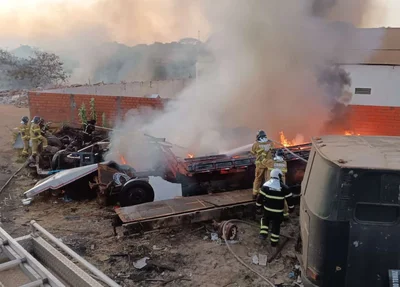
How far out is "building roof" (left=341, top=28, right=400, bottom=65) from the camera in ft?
42.9

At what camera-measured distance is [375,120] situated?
10.9 meters

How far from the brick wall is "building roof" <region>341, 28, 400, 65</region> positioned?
23.1 feet

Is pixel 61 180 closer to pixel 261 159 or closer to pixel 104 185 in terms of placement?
pixel 104 185

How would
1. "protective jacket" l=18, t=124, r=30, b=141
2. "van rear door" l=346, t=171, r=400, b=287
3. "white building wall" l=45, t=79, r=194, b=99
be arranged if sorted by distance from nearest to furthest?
"van rear door" l=346, t=171, r=400, b=287
"protective jacket" l=18, t=124, r=30, b=141
"white building wall" l=45, t=79, r=194, b=99

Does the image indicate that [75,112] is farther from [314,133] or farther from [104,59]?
[104,59]

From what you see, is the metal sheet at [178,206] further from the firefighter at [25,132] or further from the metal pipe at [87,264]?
the firefighter at [25,132]

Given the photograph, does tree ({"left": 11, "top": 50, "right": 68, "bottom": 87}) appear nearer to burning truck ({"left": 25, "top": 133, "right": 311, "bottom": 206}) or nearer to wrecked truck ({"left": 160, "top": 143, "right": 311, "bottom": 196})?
burning truck ({"left": 25, "top": 133, "right": 311, "bottom": 206})

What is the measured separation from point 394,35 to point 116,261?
47.6 feet

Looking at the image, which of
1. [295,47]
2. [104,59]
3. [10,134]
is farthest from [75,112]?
[104,59]

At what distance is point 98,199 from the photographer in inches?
293

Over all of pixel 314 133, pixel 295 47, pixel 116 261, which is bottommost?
pixel 116 261

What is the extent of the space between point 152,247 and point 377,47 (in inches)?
492

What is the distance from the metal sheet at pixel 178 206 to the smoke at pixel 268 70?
3.27 meters

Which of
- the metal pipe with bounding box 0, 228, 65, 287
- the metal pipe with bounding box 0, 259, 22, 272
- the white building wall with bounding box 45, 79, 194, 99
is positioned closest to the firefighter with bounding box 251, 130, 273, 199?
the metal pipe with bounding box 0, 228, 65, 287
